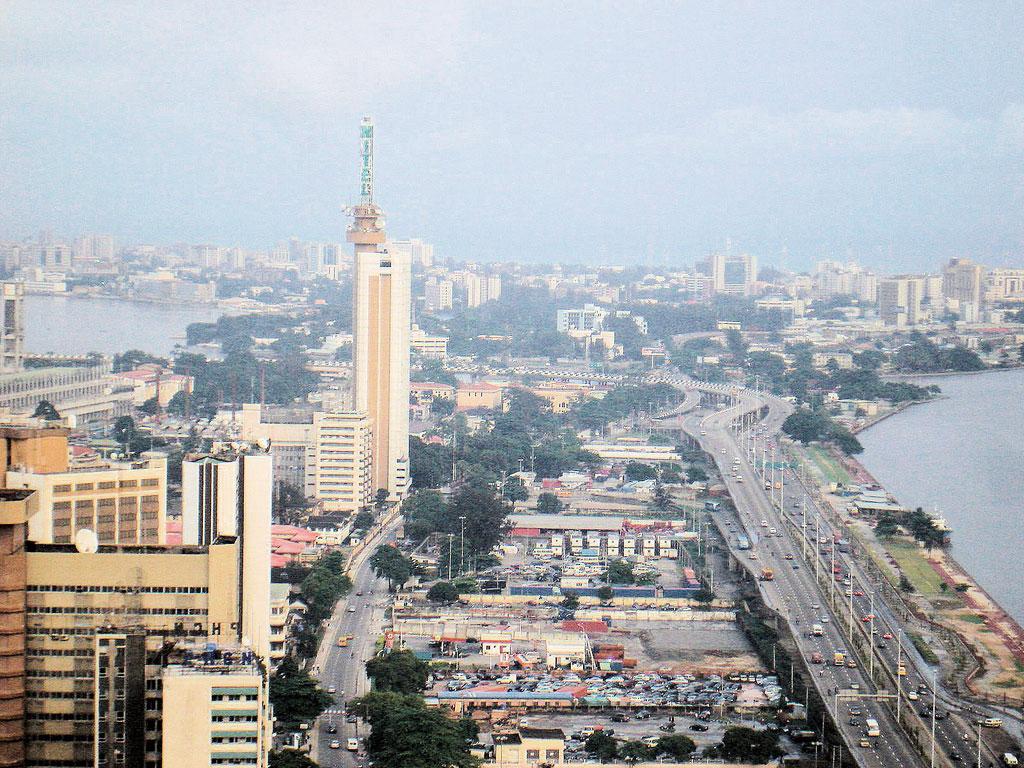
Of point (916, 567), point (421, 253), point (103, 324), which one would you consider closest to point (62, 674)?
point (916, 567)

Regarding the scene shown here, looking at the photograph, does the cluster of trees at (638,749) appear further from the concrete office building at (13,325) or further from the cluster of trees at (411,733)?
the concrete office building at (13,325)

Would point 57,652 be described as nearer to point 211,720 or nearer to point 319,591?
point 211,720

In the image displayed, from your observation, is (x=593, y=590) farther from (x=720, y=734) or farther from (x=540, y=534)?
(x=720, y=734)

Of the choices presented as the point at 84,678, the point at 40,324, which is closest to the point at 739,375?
the point at 40,324

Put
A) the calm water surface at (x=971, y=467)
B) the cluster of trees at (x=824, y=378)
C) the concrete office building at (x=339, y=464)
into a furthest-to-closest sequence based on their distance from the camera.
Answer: the cluster of trees at (x=824, y=378)
the concrete office building at (x=339, y=464)
the calm water surface at (x=971, y=467)

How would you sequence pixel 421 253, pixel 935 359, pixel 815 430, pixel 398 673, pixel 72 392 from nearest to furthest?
1. pixel 398 673
2. pixel 72 392
3. pixel 815 430
4. pixel 935 359
5. pixel 421 253

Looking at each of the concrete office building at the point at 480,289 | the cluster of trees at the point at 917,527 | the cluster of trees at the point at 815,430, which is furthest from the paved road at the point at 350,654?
the concrete office building at the point at 480,289

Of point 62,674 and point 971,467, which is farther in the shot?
point 971,467
